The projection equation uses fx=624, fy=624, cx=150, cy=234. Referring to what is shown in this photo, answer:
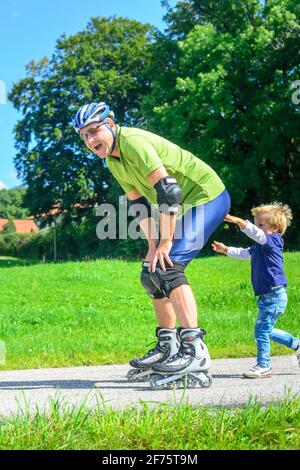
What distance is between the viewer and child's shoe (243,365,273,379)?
4.70m

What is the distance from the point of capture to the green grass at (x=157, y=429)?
9.26 feet

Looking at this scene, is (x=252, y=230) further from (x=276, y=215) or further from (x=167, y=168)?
(x=167, y=168)

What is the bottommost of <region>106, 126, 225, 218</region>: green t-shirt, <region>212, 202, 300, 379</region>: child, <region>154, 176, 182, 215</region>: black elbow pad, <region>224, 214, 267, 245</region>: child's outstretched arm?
<region>212, 202, 300, 379</region>: child

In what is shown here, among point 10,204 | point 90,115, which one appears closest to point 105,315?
point 90,115

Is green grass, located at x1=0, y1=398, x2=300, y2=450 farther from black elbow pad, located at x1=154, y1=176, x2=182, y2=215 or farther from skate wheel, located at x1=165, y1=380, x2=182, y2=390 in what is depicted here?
black elbow pad, located at x1=154, y1=176, x2=182, y2=215

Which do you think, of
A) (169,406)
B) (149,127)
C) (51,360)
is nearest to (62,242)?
(149,127)

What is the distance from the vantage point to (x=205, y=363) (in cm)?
429

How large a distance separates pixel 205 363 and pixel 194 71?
83.9ft

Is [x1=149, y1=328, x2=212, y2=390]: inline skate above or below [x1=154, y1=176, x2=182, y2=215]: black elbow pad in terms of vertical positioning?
below

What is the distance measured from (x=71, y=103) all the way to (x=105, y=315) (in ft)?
98.1

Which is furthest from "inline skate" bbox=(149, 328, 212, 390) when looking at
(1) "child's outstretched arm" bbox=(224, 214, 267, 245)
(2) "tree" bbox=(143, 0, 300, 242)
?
(2) "tree" bbox=(143, 0, 300, 242)

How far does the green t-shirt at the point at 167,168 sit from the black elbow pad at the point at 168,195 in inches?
7.5

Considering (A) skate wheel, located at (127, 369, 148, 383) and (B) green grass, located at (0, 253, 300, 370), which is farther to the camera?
(B) green grass, located at (0, 253, 300, 370)

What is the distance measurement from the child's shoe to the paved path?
0.07m
